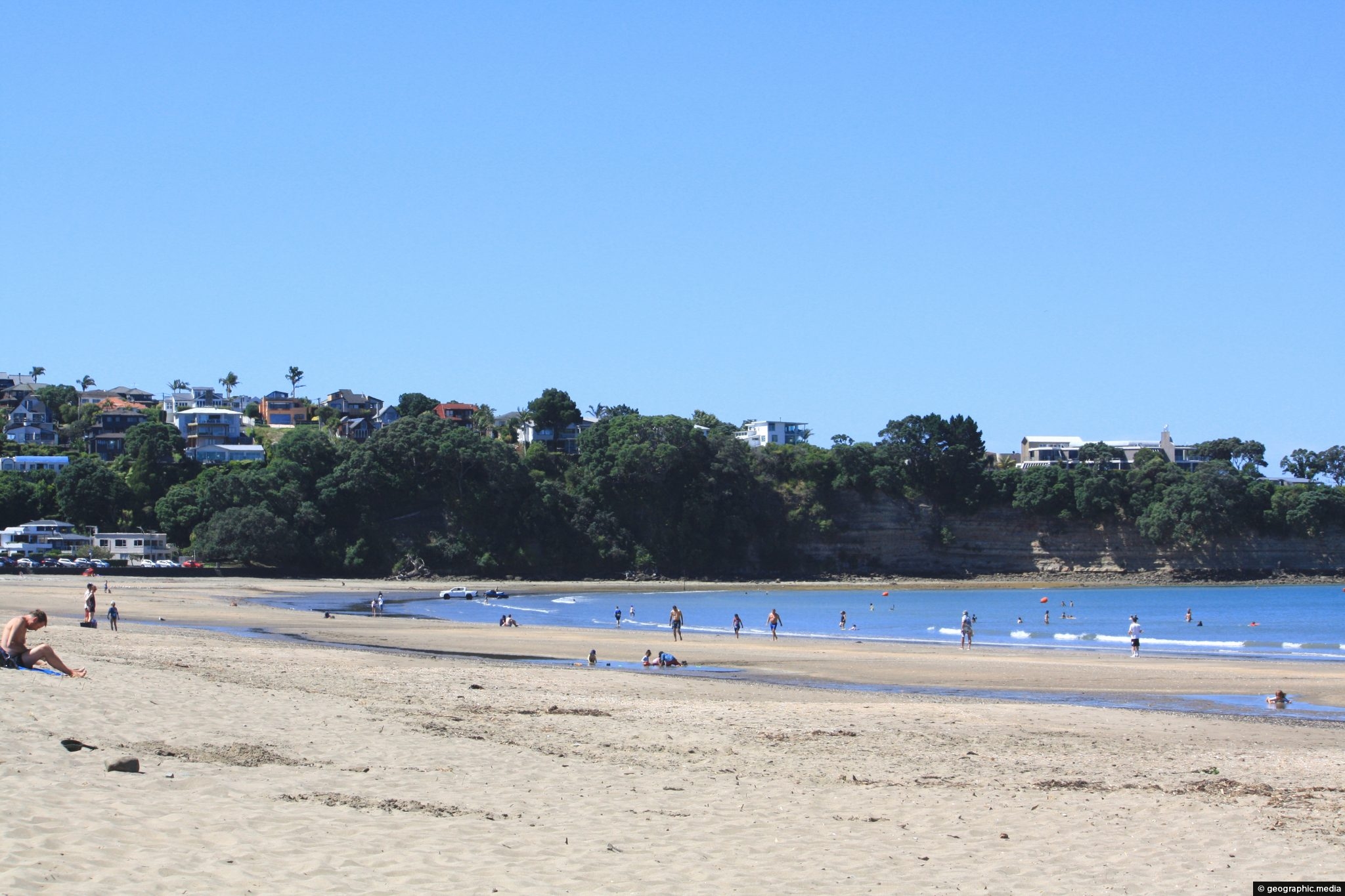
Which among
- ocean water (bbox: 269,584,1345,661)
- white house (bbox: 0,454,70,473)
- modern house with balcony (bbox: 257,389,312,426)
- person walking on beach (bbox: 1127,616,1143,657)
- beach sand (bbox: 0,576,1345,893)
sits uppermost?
modern house with balcony (bbox: 257,389,312,426)

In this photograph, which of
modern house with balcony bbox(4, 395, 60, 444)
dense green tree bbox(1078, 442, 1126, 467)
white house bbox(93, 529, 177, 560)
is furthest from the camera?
modern house with balcony bbox(4, 395, 60, 444)

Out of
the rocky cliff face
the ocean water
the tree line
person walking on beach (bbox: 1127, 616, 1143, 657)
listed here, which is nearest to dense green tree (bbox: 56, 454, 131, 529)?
the tree line

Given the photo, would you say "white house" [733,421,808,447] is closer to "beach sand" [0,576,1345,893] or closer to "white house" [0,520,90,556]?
"white house" [0,520,90,556]

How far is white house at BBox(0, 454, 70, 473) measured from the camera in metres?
116

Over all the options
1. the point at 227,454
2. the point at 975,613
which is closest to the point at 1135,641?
the point at 975,613

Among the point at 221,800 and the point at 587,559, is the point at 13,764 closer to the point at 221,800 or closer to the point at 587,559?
the point at 221,800

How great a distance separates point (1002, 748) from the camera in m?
15.1

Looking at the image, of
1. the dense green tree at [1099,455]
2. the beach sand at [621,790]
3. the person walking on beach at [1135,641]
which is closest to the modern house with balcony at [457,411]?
the dense green tree at [1099,455]

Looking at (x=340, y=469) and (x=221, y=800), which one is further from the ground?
(x=340, y=469)

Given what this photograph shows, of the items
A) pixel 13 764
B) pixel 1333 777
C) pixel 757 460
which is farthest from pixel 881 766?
pixel 757 460

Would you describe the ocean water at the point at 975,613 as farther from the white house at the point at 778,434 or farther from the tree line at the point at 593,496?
the white house at the point at 778,434

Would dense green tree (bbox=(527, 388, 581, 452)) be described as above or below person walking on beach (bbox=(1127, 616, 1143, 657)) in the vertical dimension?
above

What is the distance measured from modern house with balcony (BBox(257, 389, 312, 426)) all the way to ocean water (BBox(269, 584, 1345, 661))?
87.3m

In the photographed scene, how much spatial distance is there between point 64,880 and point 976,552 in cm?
11849
